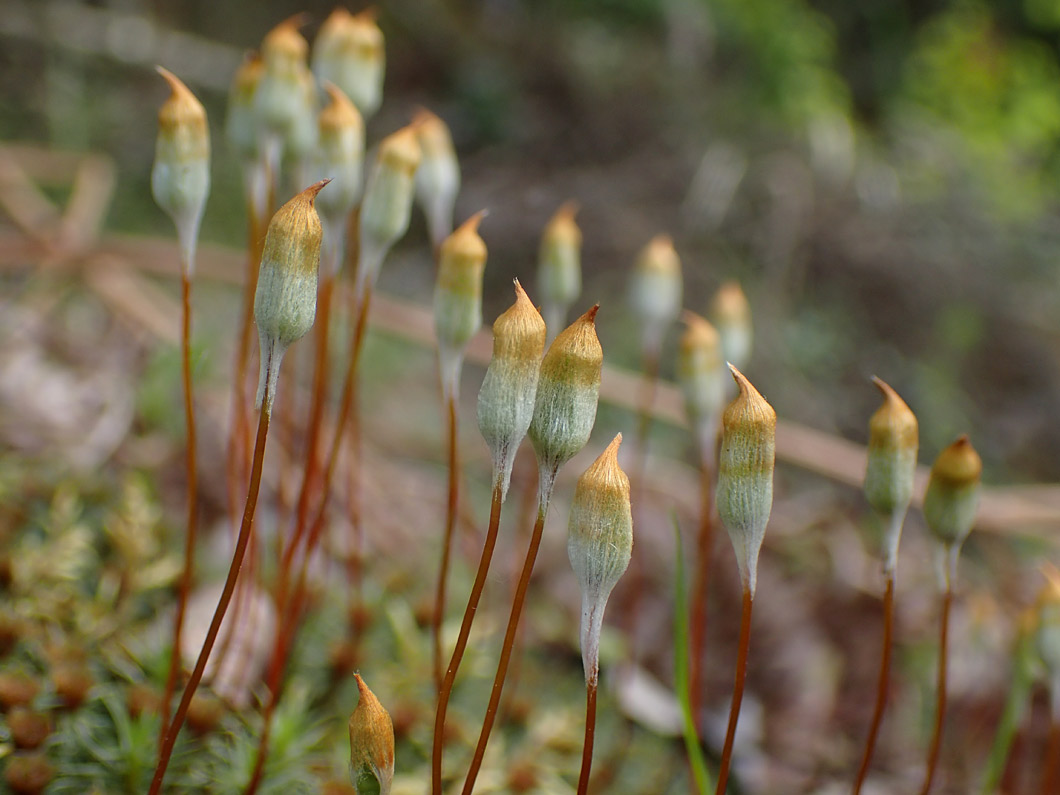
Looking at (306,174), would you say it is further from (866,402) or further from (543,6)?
(543,6)

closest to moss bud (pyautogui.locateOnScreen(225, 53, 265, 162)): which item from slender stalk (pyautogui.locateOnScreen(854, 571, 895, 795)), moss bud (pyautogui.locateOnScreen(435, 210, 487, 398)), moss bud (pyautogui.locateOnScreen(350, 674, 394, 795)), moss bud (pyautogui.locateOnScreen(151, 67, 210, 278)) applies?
moss bud (pyautogui.locateOnScreen(151, 67, 210, 278))

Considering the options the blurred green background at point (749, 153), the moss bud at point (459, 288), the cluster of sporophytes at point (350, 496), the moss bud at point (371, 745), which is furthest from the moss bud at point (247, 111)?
the blurred green background at point (749, 153)

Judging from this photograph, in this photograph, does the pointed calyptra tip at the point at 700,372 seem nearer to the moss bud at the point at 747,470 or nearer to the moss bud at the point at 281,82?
the moss bud at the point at 747,470

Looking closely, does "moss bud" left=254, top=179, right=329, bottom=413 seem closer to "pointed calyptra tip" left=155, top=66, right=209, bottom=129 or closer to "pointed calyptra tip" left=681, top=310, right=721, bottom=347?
"pointed calyptra tip" left=155, top=66, right=209, bottom=129

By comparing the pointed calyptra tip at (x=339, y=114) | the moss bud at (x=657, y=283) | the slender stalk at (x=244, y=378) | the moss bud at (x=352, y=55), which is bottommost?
the slender stalk at (x=244, y=378)

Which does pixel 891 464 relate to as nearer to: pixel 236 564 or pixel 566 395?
pixel 566 395

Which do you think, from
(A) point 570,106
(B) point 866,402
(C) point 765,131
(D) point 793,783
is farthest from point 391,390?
(C) point 765,131
